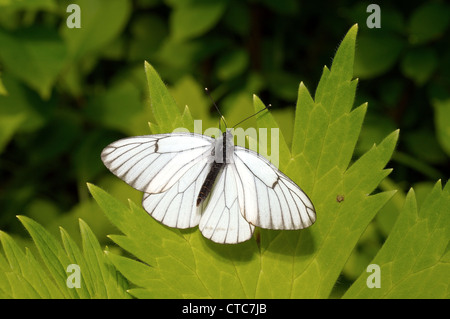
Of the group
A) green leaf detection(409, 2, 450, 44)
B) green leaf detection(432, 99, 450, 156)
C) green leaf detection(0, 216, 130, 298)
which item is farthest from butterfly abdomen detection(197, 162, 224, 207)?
green leaf detection(409, 2, 450, 44)

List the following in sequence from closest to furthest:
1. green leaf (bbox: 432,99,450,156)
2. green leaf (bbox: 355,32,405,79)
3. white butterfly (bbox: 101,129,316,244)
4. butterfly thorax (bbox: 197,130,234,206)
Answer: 1. white butterfly (bbox: 101,129,316,244)
2. butterfly thorax (bbox: 197,130,234,206)
3. green leaf (bbox: 432,99,450,156)
4. green leaf (bbox: 355,32,405,79)

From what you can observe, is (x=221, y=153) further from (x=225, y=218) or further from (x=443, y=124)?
(x=443, y=124)

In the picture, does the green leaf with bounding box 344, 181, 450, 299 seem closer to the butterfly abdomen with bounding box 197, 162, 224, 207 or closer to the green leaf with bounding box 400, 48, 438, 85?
the butterfly abdomen with bounding box 197, 162, 224, 207

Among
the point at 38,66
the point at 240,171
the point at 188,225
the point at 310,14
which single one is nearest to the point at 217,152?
the point at 240,171

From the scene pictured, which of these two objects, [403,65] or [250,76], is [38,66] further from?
[403,65]

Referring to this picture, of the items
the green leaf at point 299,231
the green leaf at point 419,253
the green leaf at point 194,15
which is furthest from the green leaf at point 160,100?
the green leaf at point 194,15
